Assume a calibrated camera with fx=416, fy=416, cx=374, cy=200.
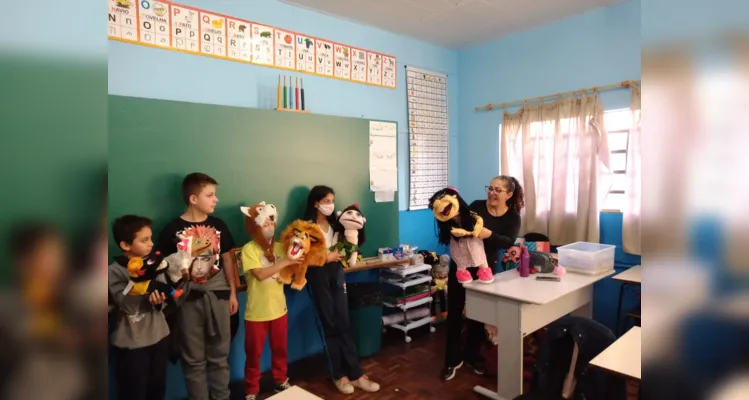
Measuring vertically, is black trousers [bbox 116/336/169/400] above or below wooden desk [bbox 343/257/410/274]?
below

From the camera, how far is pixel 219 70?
2980 mm

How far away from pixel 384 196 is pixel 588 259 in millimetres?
1669

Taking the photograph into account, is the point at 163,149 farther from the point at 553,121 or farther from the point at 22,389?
the point at 553,121

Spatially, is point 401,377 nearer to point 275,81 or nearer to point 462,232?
point 462,232

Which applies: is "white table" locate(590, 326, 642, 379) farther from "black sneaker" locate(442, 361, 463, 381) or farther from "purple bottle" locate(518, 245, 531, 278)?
"black sneaker" locate(442, 361, 463, 381)

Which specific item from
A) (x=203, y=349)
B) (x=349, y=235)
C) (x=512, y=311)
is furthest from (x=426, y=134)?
(x=203, y=349)

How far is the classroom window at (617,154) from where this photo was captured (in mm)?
3578

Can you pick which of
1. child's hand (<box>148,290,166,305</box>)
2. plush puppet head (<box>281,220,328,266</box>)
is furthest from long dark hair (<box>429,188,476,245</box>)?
child's hand (<box>148,290,166,305</box>)

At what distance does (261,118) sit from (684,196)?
2854 millimetres

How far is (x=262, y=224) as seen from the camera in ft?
8.54

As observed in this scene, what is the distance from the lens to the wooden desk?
3237 mm

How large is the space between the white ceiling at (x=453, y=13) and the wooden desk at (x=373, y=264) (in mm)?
2111

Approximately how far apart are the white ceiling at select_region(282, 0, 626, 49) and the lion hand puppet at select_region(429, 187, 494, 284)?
1.72 meters

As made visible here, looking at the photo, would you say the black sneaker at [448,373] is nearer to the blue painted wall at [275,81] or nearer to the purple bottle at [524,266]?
the purple bottle at [524,266]
